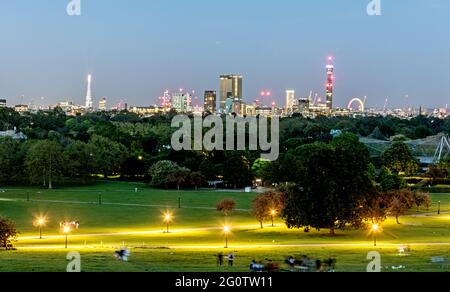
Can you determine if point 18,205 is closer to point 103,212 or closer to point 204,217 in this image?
point 103,212

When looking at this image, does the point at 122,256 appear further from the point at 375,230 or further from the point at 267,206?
the point at 267,206

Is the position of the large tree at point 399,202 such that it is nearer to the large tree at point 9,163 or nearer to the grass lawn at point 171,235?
the grass lawn at point 171,235

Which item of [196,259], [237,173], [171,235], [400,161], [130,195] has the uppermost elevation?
[400,161]

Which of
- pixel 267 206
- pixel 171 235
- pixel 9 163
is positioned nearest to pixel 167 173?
pixel 9 163

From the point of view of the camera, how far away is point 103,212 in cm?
6681

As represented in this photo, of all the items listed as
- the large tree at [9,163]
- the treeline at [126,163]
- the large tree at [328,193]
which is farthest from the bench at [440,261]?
the large tree at [9,163]

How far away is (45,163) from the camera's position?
307 ft

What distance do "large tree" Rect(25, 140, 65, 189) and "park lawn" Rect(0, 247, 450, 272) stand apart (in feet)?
181

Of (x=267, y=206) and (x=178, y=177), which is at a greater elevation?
(x=178, y=177)

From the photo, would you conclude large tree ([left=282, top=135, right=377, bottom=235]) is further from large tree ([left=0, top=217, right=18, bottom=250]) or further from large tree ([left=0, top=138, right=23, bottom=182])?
large tree ([left=0, top=138, right=23, bottom=182])

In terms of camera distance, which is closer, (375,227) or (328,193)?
(375,227)

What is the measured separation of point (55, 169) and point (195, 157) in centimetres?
2100

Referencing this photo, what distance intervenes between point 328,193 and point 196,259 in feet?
67.7

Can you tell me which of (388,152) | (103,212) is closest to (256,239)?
(103,212)
